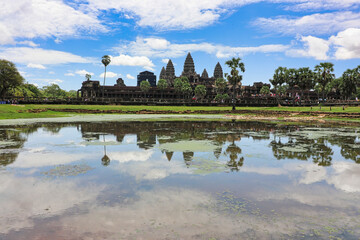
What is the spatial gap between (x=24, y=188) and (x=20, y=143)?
925 cm

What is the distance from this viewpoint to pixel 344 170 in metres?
9.65

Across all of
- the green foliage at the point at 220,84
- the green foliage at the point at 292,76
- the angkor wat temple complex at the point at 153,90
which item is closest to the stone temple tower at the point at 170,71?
the angkor wat temple complex at the point at 153,90

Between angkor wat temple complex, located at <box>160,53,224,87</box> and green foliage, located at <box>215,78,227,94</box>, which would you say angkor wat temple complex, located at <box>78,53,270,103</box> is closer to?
angkor wat temple complex, located at <box>160,53,224,87</box>

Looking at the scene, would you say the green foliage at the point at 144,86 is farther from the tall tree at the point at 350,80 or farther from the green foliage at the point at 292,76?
the tall tree at the point at 350,80

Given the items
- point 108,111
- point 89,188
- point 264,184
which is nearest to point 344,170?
point 264,184

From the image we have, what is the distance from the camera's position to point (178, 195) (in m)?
6.90

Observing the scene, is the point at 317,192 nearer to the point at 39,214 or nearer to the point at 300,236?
the point at 300,236

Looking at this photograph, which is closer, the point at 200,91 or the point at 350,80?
the point at 350,80

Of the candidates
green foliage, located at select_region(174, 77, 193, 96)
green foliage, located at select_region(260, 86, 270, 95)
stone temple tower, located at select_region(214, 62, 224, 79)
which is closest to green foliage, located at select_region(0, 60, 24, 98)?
green foliage, located at select_region(174, 77, 193, 96)

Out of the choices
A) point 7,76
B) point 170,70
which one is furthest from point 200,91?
point 7,76

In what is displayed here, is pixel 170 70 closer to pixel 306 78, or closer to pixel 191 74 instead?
pixel 191 74

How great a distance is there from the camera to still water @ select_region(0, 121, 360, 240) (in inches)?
200

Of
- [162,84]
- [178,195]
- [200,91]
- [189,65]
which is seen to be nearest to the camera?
[178,195]

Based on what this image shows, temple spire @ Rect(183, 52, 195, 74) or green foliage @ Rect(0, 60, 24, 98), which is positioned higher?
temple spire @ Rect(183, 52, 195, 74)
